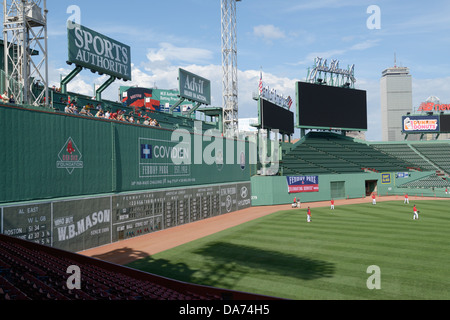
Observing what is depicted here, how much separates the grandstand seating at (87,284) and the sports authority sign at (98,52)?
18762 millimetres

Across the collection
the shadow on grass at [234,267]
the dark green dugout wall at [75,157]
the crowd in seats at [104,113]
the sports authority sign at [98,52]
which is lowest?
the shadow on grass at [234,267]

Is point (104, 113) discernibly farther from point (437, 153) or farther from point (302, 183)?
point (437, 153)

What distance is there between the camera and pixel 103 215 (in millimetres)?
22516

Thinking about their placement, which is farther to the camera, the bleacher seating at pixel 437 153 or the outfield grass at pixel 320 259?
the bleacher seating at pixel 437 153

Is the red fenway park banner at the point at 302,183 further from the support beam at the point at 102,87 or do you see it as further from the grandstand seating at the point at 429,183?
the support beam at the point at 102,87

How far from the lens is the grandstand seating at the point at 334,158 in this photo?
53.5 metres

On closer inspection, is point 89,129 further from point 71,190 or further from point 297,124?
point 297,124

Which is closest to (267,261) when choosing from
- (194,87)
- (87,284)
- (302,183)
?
(87,284)

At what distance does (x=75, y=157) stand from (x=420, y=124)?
66.3 meters

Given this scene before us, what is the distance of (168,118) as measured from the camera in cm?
4006

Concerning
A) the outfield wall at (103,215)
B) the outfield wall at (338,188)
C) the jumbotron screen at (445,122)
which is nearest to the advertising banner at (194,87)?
the outfield wall at (338,188)

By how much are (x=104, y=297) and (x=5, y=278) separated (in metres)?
Result: 2.15

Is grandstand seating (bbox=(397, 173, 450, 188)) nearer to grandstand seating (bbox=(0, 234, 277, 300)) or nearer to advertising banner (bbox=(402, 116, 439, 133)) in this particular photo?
advertising banner (bbox=(402, 116, 439, 133))

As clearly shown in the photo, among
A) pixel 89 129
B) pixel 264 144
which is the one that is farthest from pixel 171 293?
pixel 264 144
